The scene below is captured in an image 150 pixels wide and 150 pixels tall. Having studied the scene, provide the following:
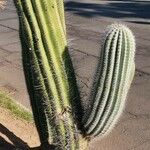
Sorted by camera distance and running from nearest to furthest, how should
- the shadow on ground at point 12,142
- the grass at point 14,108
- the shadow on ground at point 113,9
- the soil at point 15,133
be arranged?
the shadow on ground at point 12,142 → the soil at point 15,133 → the grass at point 14,108 → the shadow on ground at point 113,9

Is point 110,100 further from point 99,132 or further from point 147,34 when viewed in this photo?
point 147,34

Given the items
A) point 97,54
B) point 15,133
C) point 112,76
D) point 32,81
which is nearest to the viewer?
point 112,76

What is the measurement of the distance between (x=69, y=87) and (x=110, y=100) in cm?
41

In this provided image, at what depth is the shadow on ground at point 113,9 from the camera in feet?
48.2

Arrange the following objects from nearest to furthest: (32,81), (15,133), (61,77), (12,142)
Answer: (61,77)
(32,81)
(12,142)
(15,133)

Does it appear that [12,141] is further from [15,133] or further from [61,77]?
[61,77]

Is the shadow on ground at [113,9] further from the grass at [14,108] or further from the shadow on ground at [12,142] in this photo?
the shadow on ground at [12,142]

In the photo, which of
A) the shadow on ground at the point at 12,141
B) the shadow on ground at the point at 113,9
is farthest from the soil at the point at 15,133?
the shadow on ground at the point at 113,9

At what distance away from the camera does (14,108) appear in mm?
6781

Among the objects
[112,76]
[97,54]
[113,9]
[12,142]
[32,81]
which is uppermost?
[112,76]

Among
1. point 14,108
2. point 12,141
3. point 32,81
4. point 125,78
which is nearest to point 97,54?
point 14,108

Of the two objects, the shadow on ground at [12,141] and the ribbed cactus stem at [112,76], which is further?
the shadow on ground at [12,141]

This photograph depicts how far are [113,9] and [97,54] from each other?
633 cm

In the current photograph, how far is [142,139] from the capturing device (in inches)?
230
